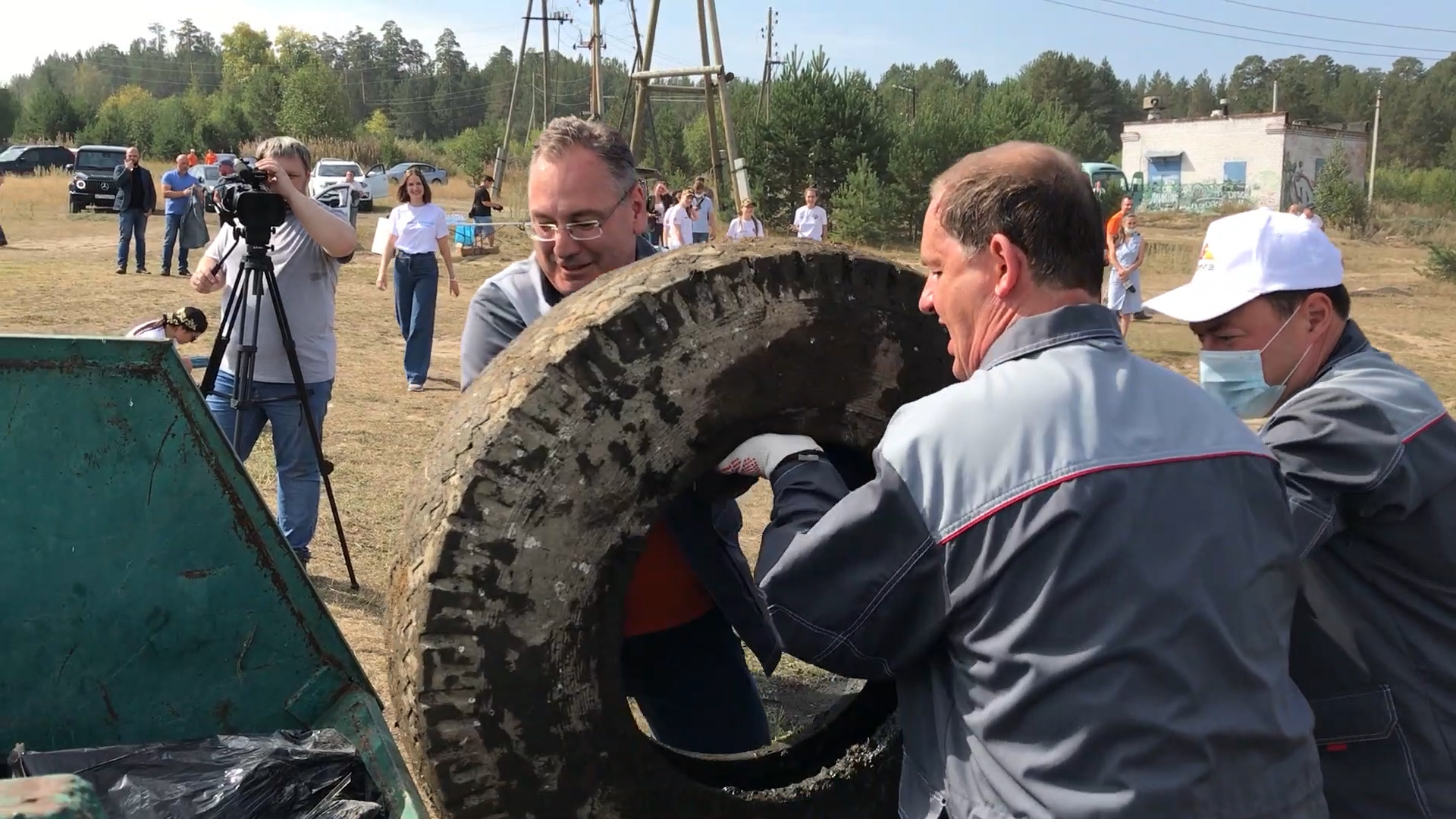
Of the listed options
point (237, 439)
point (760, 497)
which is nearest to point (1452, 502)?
point (237, 439)

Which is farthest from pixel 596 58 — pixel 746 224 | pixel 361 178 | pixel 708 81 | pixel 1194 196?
pixel 1194 196

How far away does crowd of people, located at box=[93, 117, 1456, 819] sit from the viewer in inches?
57.0

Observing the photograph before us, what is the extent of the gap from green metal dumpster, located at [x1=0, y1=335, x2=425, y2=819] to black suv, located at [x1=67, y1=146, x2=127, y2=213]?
3241cm

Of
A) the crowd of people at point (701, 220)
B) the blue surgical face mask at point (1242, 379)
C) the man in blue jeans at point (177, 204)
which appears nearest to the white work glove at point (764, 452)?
the blue surgical face mask at point (1242, 379)

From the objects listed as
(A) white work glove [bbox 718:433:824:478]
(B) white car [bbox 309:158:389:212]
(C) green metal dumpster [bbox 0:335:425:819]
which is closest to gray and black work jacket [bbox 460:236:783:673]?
(A) white work glove [bbox 718:433:824:478]

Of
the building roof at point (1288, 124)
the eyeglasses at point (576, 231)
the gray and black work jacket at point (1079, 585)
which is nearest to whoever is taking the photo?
the gray and black work jacket at point (1079, 585)

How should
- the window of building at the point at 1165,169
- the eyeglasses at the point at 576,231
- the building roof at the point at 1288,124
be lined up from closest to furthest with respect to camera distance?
1. the eyeglasses at the point at 576,231
2. the building roof at the point at 1288,124
3. the window of building at the point at 1165,169

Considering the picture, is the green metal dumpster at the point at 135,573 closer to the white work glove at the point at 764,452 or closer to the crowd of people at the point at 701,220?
the white work glove at the point at 764,452

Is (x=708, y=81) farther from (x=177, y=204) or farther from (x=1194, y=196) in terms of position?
(x=1194, y=196)

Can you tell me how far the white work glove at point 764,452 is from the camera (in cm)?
187

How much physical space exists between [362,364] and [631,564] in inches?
406

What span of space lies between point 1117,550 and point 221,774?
138cm

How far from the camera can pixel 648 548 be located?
7.71 feet

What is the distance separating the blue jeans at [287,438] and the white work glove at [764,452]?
350 centimetres
